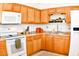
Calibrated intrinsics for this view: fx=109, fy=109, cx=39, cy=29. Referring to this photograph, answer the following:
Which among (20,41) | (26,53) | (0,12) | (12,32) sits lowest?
(26,53)

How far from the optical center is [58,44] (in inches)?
85.4

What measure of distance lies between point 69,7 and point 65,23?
42 cm

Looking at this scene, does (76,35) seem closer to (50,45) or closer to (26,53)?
(50,45)

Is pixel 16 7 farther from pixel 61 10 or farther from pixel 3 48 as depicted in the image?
pixel 61 10

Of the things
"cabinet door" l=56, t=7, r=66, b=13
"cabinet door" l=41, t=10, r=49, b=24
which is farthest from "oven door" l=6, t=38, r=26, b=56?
"cabinet door" l=56, t=7, r=66, b=13

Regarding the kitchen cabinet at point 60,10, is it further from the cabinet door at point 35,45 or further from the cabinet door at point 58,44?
the cabinet door at point 35,45

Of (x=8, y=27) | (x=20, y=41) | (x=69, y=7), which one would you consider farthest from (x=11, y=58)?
(x=69, y=7)

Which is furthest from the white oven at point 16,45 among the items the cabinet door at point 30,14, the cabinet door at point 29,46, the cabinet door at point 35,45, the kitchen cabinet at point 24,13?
the cabinet door at point 30,14

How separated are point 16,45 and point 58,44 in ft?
2.94

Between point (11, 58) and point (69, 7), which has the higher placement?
point (69, 7)

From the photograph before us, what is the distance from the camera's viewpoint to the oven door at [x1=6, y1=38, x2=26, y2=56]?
1.52m

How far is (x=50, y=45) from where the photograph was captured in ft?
7.47

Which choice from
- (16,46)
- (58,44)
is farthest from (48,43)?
(16,46)

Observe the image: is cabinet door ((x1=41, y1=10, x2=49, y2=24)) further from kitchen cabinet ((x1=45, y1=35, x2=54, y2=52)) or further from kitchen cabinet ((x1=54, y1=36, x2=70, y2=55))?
kitchen cabinet ((x1=54, y1=36, x2=70, y2=55))
